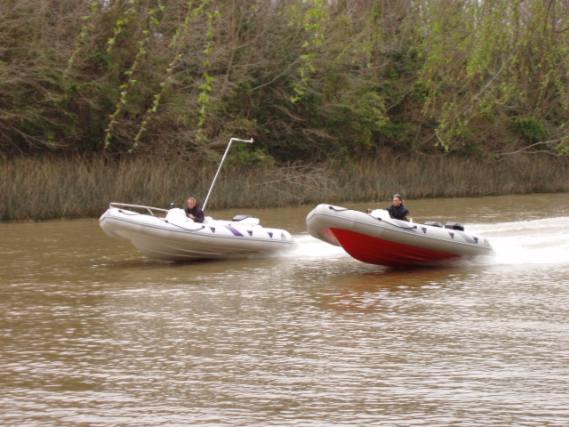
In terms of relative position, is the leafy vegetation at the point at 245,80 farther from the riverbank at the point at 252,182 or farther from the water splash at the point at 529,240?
the water splash at the point at 529,240

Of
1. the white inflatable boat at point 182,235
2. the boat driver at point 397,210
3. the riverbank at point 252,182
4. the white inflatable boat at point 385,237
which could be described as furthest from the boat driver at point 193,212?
the riverbank at point 252,182

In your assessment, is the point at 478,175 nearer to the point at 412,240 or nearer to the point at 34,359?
the point at 412,240

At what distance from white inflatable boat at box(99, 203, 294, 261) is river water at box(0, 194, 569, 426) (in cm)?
21

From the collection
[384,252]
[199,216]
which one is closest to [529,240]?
[384,252]

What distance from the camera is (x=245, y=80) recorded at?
94.2ft

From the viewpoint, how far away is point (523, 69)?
14062mm

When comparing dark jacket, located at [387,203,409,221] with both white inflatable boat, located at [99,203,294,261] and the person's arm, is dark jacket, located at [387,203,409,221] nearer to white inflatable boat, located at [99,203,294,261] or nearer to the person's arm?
white inflatable boat, located at [99,203,294,261]

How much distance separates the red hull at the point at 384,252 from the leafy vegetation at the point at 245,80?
221 cm

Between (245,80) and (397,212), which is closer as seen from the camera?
(397,212)

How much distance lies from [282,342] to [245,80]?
1991cm

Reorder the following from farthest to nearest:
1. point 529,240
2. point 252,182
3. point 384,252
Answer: point 252,182 → point 529,240 → point 384,252

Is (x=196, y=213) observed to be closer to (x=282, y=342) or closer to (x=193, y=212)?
(x=193, y=212)

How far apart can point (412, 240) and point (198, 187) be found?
11.9 metres

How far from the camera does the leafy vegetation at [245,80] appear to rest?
76.6 feet
